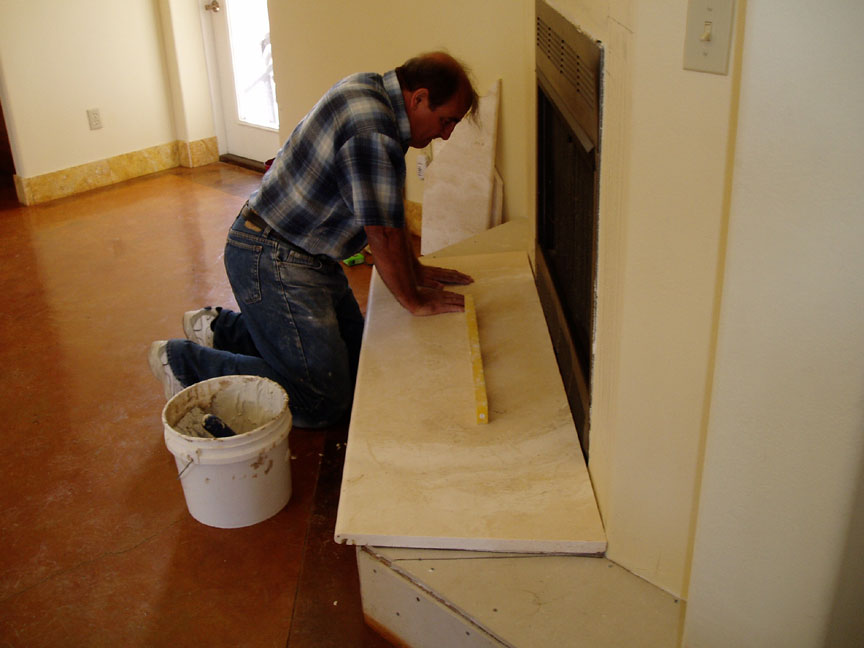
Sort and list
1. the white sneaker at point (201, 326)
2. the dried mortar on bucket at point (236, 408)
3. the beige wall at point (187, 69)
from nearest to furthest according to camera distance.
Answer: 1. the dried mortar on bucket at point (236, 408)
2. the white sneaker at point (201, 326)
3. the beige wall at point (187, 69)

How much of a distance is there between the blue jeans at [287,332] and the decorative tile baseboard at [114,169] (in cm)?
281

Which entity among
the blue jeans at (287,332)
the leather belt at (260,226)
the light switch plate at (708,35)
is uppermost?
the light switch plate at (708,35)

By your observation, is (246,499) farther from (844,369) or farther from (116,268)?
(116,268)

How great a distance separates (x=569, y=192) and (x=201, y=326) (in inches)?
52.2

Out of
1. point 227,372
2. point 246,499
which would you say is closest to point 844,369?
point 246,499

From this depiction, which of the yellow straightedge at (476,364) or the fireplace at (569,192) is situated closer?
the fireplace at (569,192)

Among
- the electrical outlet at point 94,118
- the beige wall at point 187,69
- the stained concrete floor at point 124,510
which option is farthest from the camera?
the beige wall at point 187,69

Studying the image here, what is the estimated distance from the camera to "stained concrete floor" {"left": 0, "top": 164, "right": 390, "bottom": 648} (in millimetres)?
1807

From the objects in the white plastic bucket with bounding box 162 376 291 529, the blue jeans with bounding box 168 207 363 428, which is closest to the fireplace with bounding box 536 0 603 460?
the blue jeans with bounding box 168 207 363 428

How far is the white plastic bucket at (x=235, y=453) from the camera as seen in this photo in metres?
1.96

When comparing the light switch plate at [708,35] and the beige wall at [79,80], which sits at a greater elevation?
the light switch plate at [708,35]

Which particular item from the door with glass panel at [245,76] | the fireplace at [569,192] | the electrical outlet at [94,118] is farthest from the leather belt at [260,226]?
the electrical outlet at [94,118]

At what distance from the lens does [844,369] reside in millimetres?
1026

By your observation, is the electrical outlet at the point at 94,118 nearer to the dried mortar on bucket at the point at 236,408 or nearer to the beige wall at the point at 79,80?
the beige wall at the point at 79,80
